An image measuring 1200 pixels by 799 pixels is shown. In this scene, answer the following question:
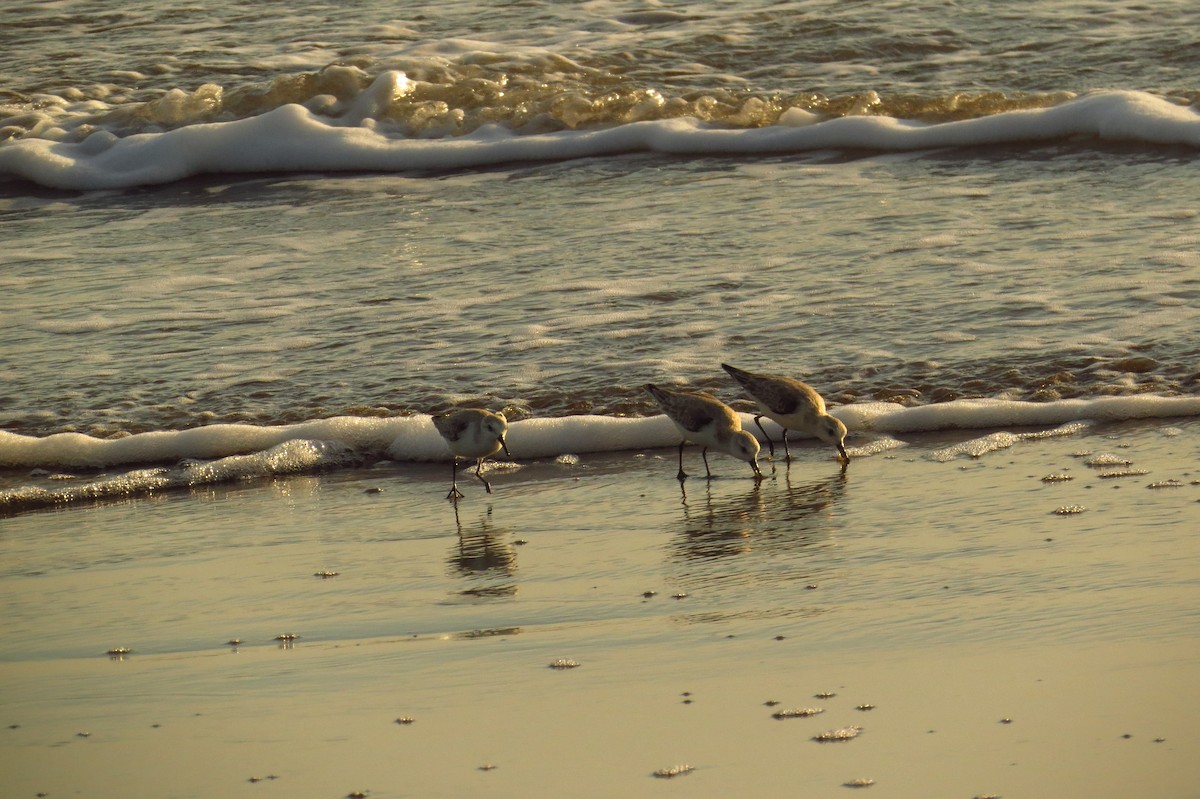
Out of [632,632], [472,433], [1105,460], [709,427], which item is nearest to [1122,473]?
[1105,460]

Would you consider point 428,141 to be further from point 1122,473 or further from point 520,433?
point 1122,473

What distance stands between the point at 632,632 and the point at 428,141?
33.6ft

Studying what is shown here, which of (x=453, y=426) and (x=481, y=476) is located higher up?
(x=453, y=426)

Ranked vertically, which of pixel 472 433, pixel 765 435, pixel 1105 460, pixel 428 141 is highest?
pixel 428 141

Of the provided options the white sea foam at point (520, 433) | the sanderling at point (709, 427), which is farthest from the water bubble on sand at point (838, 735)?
the white sea foam at point (520, 433)

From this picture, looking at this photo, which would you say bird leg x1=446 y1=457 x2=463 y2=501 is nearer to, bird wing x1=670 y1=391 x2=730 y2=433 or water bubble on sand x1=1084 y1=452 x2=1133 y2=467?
bird wing x1=670 y1=391 x2=730 y2=433

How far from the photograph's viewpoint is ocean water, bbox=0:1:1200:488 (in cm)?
773

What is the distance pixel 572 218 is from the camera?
37.6ft

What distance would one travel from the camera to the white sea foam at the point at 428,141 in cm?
1298

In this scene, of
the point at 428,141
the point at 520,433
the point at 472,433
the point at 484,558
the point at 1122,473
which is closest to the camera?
the point at 484,558

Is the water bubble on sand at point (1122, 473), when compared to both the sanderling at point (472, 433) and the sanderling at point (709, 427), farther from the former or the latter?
the sanderling at point (472, 433)

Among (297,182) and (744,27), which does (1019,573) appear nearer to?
(297,182)

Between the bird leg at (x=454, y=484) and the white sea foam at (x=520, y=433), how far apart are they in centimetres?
21

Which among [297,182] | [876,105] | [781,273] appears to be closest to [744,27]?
[876,105]
